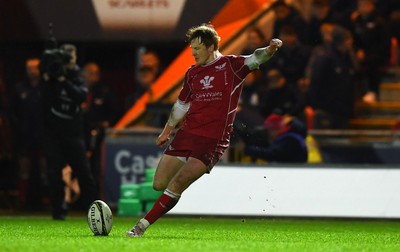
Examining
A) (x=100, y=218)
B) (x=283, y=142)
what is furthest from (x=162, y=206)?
(x=283, y=142)

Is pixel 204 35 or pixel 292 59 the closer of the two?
pixel 204 35

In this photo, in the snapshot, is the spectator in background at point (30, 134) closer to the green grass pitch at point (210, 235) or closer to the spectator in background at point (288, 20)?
the green grass pitch at point (210, 235)

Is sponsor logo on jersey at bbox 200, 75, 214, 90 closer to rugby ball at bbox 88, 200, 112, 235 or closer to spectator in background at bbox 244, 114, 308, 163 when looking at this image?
rugby ball at bbox 88, 200, 112, 235

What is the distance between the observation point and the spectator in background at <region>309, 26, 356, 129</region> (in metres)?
19.7

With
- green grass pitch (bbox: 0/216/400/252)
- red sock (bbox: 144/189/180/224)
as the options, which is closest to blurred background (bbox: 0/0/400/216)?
green grass pitch (bbox: 0/216/400/252)

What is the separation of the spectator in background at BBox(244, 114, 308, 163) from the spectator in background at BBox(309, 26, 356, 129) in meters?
1.37

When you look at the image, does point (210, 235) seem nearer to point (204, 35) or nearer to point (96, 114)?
point (204, 35)

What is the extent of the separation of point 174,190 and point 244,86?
855cm

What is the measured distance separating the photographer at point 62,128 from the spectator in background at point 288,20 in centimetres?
491

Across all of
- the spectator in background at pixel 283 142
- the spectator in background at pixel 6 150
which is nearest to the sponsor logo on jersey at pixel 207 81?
the spectator in background at pixel 283 142

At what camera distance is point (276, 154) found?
1841 centimetres

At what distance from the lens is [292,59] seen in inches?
805

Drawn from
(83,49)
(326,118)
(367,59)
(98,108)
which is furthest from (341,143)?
(83,49)

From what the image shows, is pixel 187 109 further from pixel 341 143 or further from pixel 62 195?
pixel 341 143
